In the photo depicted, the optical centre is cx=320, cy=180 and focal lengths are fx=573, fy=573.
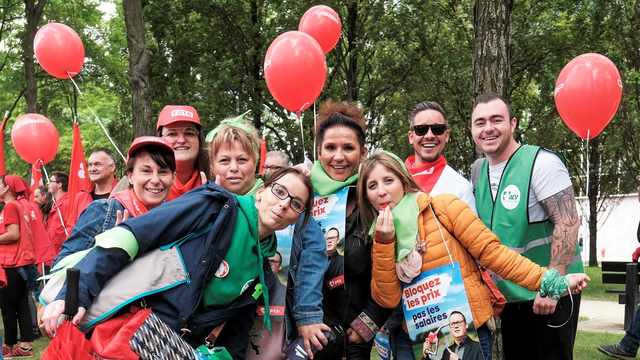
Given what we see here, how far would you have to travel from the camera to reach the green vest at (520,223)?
3740 mm

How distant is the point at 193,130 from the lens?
144 inches

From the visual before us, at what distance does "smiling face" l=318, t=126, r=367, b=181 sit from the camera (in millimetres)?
3459

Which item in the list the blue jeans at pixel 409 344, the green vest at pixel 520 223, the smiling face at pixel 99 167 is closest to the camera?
the blue jeans at pixel 409 344

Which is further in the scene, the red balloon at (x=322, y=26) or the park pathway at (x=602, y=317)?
the park pathway at (x=602, y=317)

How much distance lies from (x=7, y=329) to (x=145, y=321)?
669cm

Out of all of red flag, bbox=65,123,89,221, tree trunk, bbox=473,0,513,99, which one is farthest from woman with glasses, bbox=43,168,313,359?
red flag, bbox=65,123,89,221

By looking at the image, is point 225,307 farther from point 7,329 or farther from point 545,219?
point 7,329

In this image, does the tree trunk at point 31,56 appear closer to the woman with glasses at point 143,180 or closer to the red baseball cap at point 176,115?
the red baseball cap at point 176,115

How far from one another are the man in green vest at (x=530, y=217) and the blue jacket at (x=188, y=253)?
200 centimetres

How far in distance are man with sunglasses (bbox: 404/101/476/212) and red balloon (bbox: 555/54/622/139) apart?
148cm

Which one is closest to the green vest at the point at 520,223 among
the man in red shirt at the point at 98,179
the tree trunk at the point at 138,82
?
the man in red shirt at the point at 98,179

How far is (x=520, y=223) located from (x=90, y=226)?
2.62 metres

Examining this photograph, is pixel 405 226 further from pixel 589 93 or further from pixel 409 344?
pixel 589 93

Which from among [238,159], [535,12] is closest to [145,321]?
[238,159]
